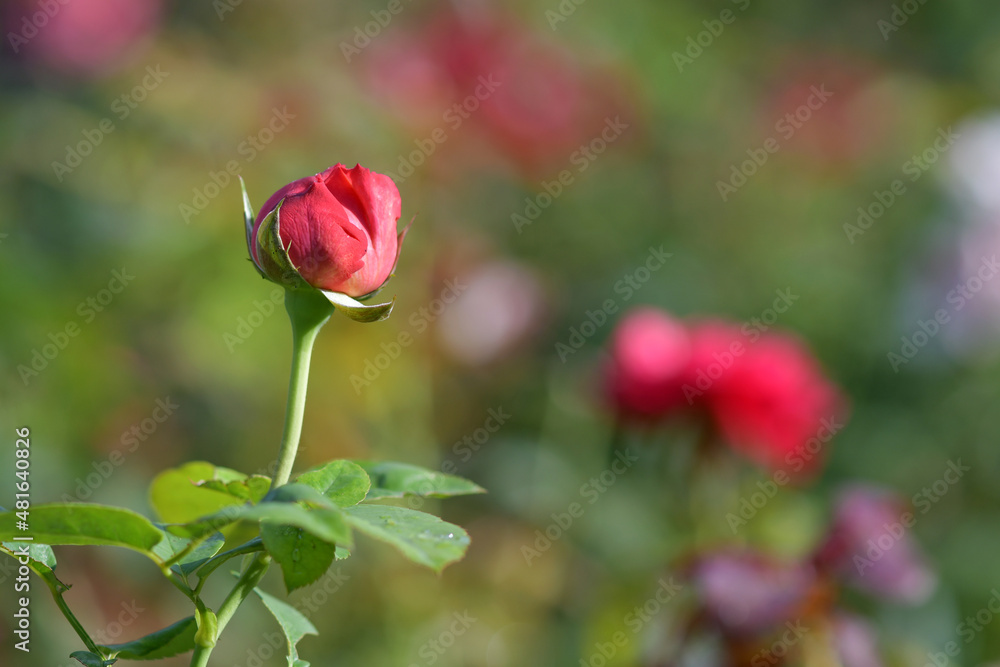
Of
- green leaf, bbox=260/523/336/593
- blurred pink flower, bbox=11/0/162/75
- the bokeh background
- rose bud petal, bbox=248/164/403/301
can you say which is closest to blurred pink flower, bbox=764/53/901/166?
the bokeh background

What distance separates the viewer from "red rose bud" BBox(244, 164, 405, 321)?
40 cm

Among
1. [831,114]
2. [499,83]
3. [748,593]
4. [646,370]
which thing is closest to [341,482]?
[748,593]

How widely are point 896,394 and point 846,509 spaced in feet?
4.36

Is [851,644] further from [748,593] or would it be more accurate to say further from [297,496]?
[297,496]

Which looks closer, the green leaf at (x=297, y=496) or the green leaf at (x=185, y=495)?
the green leaf at (x=297, y=496)

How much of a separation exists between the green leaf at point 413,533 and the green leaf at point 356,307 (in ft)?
0.31

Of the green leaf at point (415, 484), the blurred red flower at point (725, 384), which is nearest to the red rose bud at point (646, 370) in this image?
the blurred red flower at point (725, 384)

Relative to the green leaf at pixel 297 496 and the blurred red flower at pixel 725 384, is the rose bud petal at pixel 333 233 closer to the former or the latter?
the green leaf at pixel 297 496

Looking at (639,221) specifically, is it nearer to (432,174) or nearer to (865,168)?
(865,168)

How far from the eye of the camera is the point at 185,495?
43cm

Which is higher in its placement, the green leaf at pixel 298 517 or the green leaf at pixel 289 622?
the green leaf at pixel 298 517

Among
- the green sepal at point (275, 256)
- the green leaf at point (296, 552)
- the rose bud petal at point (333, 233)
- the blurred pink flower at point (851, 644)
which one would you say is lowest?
the blurred pink flower at point (851, 644)

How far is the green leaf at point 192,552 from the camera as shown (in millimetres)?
362

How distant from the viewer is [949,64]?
283 centimetres
